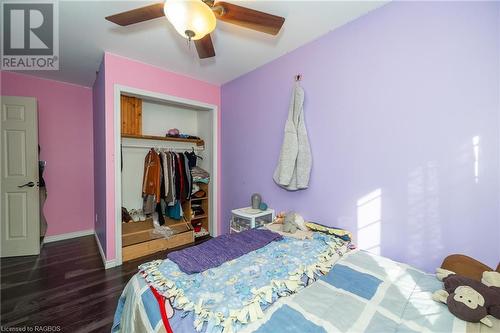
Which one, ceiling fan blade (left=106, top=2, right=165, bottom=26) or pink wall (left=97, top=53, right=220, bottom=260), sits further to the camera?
pink wall (left=97, top=53, right=220, bottom=260)

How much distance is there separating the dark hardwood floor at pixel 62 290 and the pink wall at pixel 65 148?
2.20 feet

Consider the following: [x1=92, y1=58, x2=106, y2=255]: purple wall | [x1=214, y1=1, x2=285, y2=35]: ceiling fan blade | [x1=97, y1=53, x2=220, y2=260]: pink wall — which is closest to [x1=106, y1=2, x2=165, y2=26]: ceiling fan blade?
[x1=214, y1=1, x2=285, y2=35]: ceiling fan blade

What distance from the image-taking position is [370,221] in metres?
1.71

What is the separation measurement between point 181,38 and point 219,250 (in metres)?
2.03

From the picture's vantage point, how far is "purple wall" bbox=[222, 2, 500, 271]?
126cm

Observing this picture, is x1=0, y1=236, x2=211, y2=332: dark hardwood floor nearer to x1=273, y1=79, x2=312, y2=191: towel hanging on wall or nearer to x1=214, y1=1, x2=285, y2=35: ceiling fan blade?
x1=273, y1=79, x2=312, y2=191: towel hanging on wall

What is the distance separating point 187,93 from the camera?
2.96 m

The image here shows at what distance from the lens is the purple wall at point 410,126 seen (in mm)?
1258

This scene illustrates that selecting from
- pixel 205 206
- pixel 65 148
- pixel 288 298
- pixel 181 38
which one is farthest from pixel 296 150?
pixel 65 148

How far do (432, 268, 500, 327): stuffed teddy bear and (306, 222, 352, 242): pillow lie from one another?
707 millimetres

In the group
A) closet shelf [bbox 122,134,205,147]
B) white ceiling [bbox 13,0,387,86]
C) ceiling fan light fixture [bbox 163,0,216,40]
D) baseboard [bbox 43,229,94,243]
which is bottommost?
baseboard [bbox 43,229,94,243]

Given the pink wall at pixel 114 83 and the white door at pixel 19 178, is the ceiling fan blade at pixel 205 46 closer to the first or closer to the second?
the pink wall at pixel 114 83

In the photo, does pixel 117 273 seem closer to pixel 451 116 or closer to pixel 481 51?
pixel 451 116

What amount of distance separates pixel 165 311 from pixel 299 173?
1.55 meters
